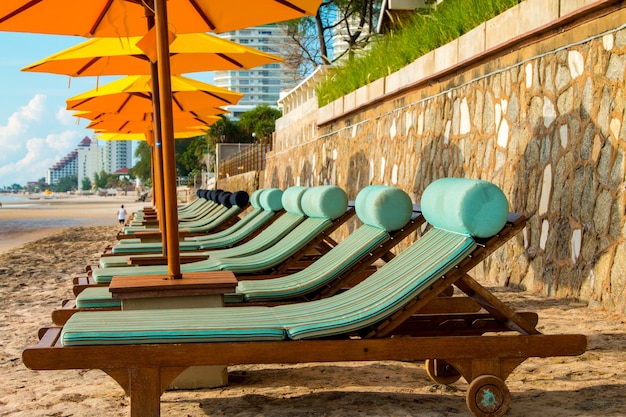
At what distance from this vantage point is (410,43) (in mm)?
9477

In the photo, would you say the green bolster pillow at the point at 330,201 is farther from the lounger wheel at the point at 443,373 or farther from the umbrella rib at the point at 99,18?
the umbrella rib at the point at 99,18

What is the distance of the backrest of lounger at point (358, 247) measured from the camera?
3834 mm

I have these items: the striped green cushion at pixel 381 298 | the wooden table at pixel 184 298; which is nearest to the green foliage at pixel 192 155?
the wooden table at pixel 184 298

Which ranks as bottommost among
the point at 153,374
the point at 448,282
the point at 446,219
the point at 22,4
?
the point at 153,374

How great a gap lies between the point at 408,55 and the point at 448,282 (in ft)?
22.4

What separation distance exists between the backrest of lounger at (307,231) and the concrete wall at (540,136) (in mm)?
1584

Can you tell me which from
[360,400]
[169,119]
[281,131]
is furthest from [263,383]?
[281,131]

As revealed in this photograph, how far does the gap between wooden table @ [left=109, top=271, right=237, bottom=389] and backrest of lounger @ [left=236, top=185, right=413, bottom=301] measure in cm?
37

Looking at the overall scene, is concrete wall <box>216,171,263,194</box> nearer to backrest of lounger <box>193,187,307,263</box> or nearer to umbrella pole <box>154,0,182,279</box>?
backrest of lounger <box>193,187,307,263</box>

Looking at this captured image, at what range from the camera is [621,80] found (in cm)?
472

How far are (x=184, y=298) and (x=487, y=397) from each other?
1400mm

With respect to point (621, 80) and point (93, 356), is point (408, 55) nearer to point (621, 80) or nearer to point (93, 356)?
point (621, 80)

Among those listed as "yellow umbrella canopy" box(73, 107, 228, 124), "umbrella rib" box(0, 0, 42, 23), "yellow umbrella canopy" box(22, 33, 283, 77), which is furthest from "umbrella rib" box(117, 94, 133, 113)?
"umbrella rib" box(0, 0, 42, 23)

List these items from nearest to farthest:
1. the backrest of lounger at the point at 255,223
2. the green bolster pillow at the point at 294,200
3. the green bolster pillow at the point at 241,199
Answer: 1. the green bolster pillow at the point at 294,200
2. the backrest of lounger at the point at 255,223
3. the green bolster pillow at the point at 241,199
